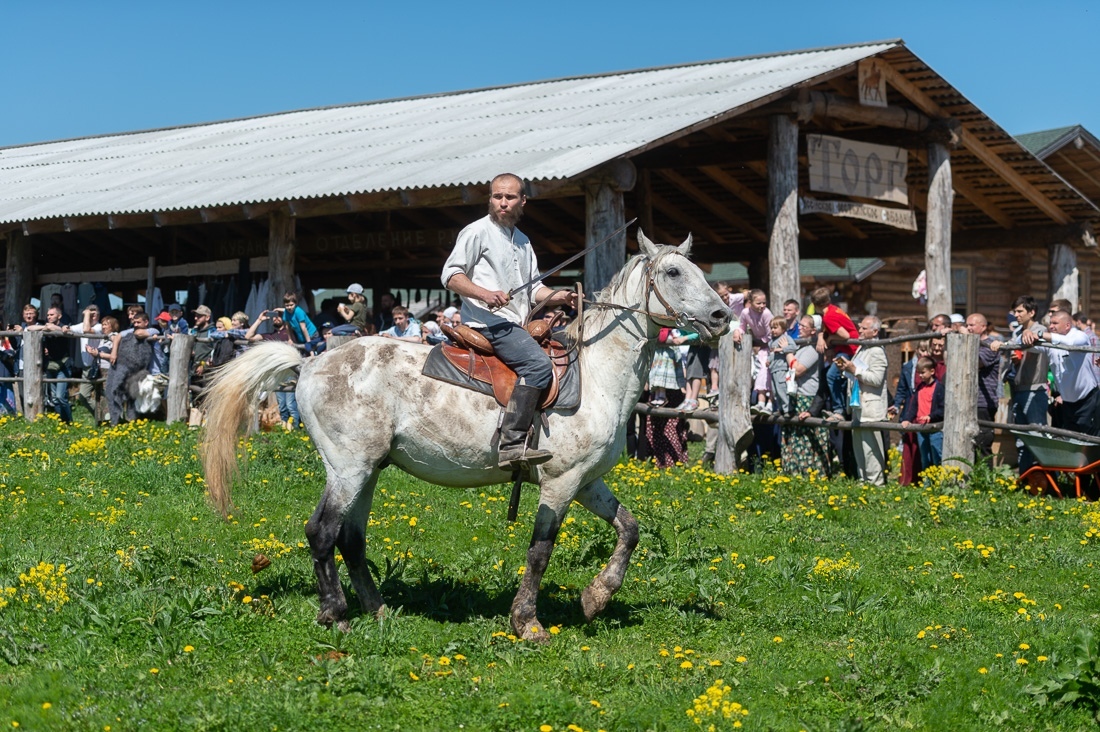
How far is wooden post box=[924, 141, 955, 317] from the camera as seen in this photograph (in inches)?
742

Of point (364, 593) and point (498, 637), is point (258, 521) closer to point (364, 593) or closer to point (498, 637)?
point (364, 593)

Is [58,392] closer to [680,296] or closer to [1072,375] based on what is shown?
[1072,375]

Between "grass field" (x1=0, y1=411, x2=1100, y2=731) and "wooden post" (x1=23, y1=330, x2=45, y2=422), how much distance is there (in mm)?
7458

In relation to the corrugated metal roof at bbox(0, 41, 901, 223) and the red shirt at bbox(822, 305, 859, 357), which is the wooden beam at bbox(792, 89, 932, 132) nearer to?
the corrugated metal roof at bbox(0, 41, 901, 223)

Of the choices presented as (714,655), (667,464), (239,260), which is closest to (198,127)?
(239,260)

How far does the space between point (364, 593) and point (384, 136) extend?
15.7 m

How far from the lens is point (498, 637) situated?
7.34 meters

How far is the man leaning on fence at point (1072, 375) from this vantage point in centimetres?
1296

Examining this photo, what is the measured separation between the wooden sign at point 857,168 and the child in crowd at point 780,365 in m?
3.68

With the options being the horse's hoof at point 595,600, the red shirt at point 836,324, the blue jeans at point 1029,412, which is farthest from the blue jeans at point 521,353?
the red shirt at point 836,324

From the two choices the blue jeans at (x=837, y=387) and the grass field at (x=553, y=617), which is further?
the blue jeans at (x=837, y=387)

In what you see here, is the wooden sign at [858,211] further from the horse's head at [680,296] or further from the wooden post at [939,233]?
the horse's head at [680,296]

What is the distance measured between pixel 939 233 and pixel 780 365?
5.49 m

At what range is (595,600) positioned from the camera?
772 cm
